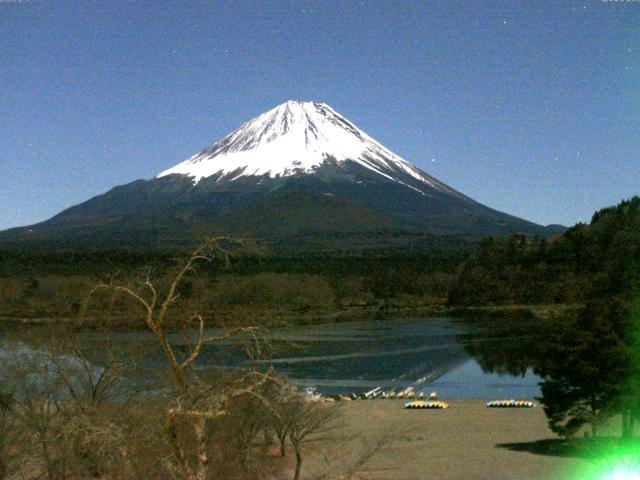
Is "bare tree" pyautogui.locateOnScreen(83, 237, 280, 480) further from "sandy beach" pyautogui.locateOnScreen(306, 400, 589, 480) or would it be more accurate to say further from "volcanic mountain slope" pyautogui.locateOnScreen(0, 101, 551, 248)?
"volcanic mountain slope" pyautogui.locateOnScreen(0, 101, 551, 248)

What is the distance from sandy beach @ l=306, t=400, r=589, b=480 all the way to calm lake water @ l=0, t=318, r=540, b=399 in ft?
13.3

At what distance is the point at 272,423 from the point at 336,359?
26.0 m

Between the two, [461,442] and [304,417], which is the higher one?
[304,417]

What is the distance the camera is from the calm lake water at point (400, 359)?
33656 millimetres

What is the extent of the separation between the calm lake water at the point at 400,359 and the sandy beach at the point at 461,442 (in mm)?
4058

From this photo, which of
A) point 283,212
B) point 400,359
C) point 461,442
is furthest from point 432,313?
point 283,212

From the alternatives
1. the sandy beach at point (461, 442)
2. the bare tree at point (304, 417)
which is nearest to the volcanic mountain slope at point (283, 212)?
the sandy beach at point (461, 442)

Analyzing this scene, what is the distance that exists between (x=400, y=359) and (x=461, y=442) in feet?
71.0

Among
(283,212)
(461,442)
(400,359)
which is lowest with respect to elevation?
(400,359)

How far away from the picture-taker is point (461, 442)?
21.7 metres

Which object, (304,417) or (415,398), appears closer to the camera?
(304,417)

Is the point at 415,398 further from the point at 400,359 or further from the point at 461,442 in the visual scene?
the point at 400,359

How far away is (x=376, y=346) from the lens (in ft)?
159

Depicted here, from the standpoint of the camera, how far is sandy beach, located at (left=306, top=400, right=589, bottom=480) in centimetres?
1722
